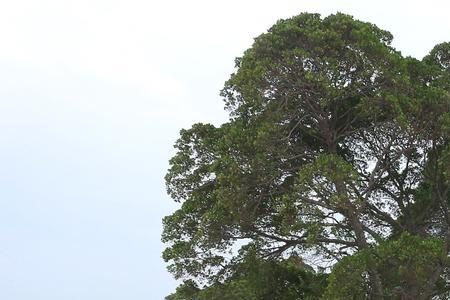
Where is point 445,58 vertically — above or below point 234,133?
above

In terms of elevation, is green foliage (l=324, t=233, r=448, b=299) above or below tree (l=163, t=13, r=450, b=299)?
below

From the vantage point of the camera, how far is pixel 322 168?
1197 cm

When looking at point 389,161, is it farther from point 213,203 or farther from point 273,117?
point 213,203

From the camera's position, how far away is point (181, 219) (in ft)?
47.3

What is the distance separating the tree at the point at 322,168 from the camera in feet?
39.7

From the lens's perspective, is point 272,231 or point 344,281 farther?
point 272,231

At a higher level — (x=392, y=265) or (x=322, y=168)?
(x=322, y=168)

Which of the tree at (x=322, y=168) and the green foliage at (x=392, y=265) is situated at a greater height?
the tree at (x=322, y=168)

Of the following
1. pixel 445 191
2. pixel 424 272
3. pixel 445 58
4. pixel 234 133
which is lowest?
pixel 424 272

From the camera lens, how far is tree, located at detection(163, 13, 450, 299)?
39.7 feet

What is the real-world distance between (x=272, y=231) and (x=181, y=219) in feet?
7.03

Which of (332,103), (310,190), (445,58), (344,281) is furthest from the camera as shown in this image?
(445,58)

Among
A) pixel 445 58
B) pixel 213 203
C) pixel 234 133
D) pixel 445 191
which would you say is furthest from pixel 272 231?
pixel 445 58

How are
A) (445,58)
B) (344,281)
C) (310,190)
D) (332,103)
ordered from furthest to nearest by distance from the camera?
(445,58) < (332,103) < (310,190) < (344,281)
